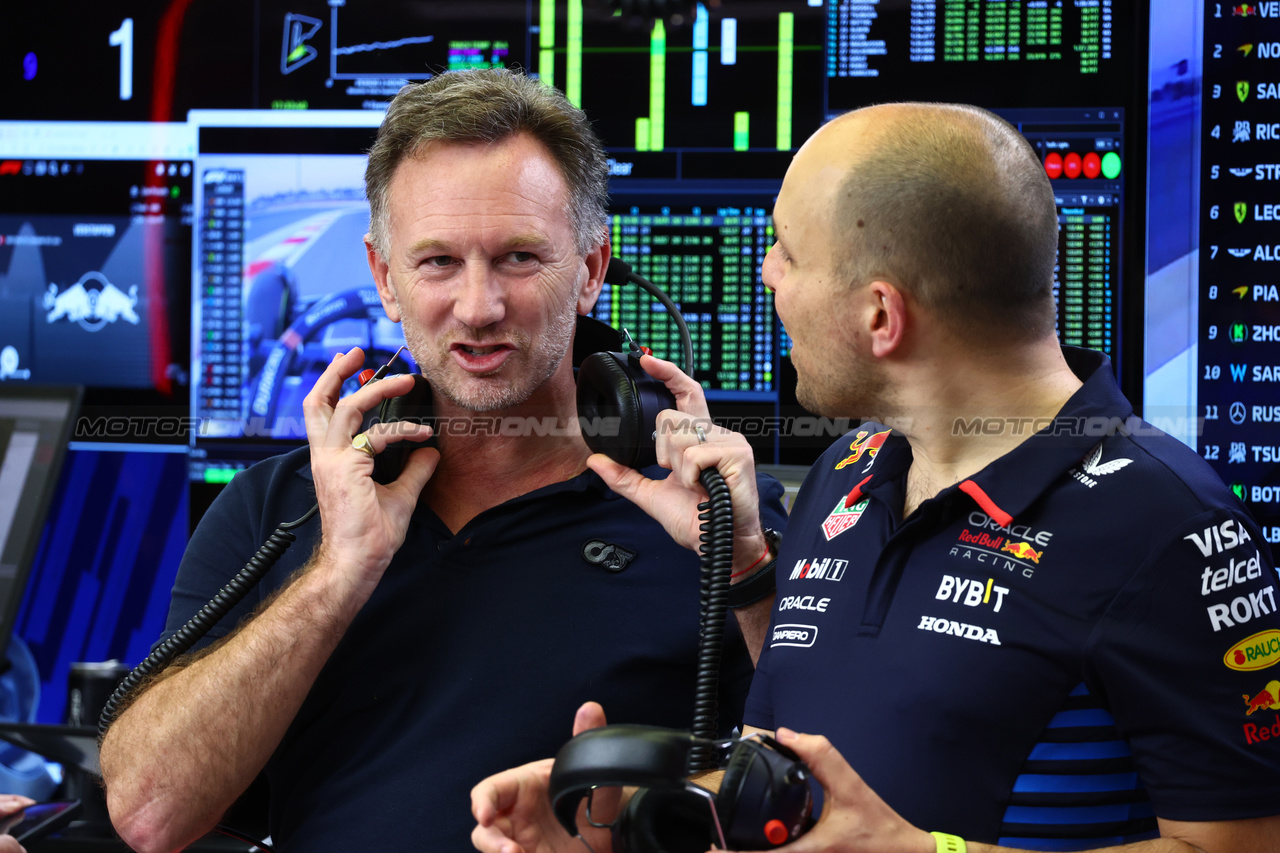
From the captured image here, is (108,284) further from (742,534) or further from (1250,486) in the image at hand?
(1250,486)

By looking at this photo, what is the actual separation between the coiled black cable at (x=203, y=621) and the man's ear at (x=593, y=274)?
0.50 metres

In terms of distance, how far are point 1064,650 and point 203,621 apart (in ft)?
3.35

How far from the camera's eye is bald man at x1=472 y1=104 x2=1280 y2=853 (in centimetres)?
90

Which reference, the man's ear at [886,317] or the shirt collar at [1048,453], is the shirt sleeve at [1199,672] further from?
the man's ear at [886,317]

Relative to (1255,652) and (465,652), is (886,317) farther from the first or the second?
(465,652)

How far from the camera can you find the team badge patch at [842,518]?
1.19m

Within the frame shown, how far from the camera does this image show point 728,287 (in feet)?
8.18

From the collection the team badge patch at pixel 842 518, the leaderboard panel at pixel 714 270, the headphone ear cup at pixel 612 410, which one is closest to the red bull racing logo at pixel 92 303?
the leaderboard panel at pixel 714 270

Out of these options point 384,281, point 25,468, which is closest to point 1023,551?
point 384,281

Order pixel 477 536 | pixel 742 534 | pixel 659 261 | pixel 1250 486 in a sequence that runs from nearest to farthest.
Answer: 1. pixel 742 534
2. pixel 477 536
3. pixel 1250 486
4. pixel 659 261

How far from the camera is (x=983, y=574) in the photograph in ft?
3.31

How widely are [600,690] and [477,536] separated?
0.88ft

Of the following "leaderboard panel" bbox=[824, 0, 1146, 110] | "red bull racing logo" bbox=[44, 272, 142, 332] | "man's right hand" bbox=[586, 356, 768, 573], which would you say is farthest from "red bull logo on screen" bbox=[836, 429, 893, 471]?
"red bull racing logo" bbox=[44, 272, 142, 332]

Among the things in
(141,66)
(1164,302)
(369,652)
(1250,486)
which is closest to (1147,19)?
(1164,302)
